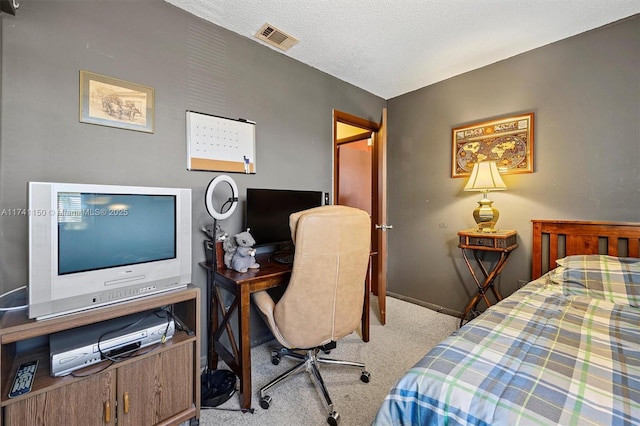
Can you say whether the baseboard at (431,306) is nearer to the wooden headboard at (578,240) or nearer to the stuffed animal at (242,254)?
the wooden headboard at (578,240)

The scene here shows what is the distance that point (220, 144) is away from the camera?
2.02 m

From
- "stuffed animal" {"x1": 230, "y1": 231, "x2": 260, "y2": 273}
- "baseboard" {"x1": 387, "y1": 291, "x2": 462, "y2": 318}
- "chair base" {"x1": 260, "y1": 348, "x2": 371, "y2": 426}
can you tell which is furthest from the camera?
"baseboard" {"x1": 387, "y1": 291, "x2": 462, "y2": 318}

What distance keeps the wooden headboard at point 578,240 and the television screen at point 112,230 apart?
2.79 meters

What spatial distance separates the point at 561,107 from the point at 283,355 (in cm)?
303

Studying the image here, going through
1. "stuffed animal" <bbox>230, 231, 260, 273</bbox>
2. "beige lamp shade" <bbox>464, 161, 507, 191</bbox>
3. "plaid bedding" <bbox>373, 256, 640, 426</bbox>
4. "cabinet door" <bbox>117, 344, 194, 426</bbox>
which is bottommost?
"cabinet door" <bbox>117, 344, 194, 426</bbox>

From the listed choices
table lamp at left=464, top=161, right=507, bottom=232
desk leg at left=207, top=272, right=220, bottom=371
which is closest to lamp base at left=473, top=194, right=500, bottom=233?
table lamp at left=464, top=161, right=507, bottom=232

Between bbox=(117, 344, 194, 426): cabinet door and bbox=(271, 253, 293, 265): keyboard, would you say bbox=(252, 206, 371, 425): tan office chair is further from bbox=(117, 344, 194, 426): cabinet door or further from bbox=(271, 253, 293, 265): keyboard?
bbox=(117, 344, 194, 426): cabinet door

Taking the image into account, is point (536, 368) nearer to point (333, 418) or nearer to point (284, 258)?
point (333, 418)

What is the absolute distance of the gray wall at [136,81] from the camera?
52.8 inches

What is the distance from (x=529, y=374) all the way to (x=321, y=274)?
92cm

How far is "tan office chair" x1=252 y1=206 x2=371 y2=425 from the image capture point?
1408 mm

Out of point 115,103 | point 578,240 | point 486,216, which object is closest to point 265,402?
point 115,103

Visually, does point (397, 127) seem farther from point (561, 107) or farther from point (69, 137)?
point (69, 137)

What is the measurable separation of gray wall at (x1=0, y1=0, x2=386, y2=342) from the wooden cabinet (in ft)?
1.62
